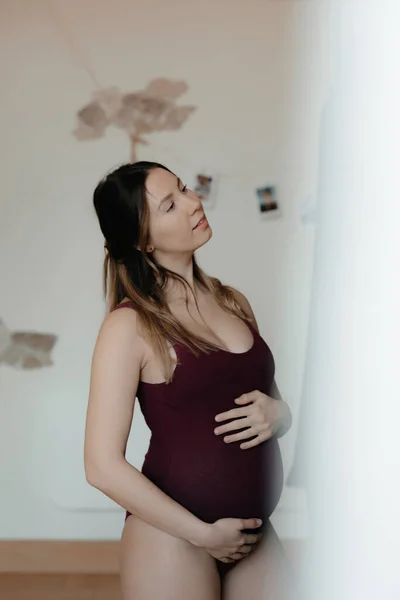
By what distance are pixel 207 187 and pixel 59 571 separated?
144 centimetres

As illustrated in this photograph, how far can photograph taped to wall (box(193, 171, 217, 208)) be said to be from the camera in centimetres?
236

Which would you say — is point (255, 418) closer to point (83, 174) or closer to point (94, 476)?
point (94, 476)

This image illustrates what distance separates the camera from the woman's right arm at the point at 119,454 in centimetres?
102

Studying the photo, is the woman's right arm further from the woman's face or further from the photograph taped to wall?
the photograph taped to wall

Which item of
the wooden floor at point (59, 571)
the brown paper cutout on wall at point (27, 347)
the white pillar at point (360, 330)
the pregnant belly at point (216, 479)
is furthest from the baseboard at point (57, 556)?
the white pillar at point (360, 330)

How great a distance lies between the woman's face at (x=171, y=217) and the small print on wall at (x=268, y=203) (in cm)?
120

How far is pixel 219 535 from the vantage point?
1037 mm

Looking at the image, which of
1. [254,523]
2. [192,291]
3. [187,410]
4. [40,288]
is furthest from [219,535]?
[40,288]

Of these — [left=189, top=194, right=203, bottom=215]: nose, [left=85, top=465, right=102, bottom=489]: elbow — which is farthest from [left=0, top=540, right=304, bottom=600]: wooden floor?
[left=189, top=194, right=203, bottom=215]: nose

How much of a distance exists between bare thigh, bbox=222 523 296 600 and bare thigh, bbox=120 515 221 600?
5cm

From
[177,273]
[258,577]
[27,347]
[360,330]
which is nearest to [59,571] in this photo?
[27,347]

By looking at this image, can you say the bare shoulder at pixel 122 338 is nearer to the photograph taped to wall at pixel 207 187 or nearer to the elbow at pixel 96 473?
the elbow at pixel 96 473

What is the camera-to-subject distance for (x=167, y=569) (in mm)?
1045

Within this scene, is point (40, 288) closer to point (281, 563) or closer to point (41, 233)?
point (41, 233)
